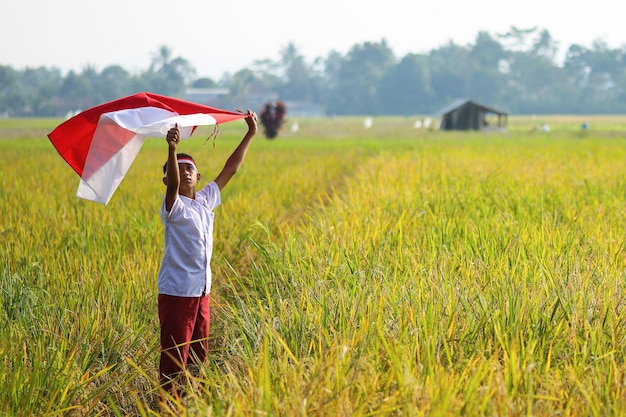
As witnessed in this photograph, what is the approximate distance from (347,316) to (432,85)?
8905cm

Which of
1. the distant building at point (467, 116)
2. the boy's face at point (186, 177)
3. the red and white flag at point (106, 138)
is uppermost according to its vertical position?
the red and white flag at point (106, 138)

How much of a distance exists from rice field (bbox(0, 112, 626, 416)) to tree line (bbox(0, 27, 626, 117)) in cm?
8398

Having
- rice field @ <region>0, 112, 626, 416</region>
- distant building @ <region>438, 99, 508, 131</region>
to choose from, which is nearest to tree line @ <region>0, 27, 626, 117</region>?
distant building @ <region>438, 99, 508, 131</region>

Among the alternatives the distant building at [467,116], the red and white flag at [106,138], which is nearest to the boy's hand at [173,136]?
the red and white flag at [106,138]

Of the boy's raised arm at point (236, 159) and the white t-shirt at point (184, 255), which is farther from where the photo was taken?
the boy's raised arm at point (236, 159)

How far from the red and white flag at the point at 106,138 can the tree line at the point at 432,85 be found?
282 ft

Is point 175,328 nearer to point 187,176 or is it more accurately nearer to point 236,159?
point 187,176

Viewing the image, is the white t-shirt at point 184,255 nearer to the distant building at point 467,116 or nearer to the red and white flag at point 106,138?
the red and white flag at point 106,138

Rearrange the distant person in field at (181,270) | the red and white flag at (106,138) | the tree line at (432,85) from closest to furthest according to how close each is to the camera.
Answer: the distant person in field at (181,270)
the red and white flag at (106,138)
the tree line at (432,85)

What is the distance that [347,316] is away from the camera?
278cm

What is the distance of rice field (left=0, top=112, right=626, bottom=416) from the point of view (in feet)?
6.97

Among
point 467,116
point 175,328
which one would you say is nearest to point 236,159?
point 175,328

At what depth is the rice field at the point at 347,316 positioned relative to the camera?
2123mm

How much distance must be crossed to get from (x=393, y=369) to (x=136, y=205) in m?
4.96
